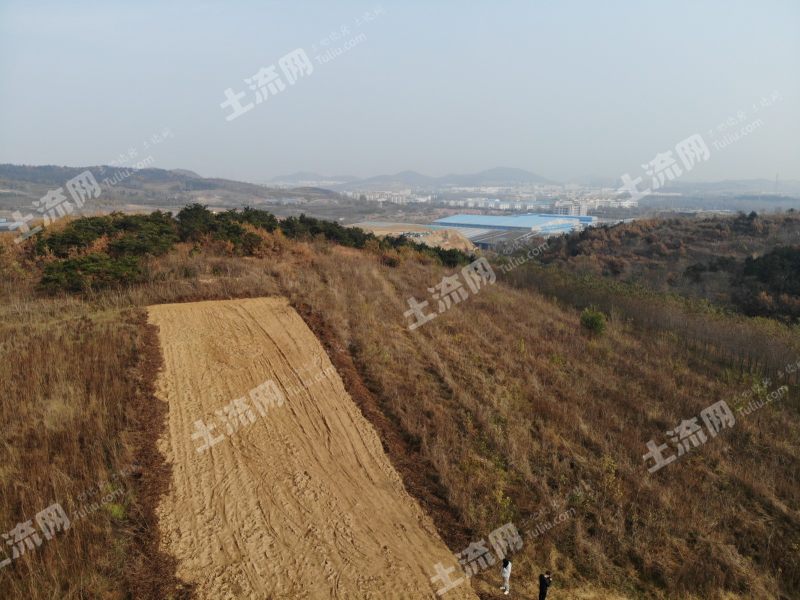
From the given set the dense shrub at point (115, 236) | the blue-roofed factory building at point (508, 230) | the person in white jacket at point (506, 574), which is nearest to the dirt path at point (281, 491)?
the person in white jacket at point (506, 574)

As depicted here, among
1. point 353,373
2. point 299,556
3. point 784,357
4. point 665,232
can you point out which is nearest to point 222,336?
point 353,373

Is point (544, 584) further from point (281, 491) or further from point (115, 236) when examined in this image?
point (115, 236)

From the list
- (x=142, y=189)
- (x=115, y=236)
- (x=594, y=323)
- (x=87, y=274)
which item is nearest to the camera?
(x=87, y=274)

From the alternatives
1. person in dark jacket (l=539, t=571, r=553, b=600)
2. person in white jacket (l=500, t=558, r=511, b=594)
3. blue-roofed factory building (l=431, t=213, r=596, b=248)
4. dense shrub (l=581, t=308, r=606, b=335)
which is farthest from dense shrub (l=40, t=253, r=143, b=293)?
blue-roofed factory building (l=431, t=213, r=596, b=248)

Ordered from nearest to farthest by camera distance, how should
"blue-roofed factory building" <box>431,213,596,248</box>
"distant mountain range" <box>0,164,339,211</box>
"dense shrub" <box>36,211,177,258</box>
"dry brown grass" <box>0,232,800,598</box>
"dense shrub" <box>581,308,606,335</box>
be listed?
"dry brown grass" <box>0,232,800,598</box>, "dense shrub" <box>581,308,606,335</box>, "dense shrub" <box>36,211,177,258</box>, "blue-roofed factory building" <box>431,213,596,248</box>, "distant mountain range" <box>0,164,339,211</box>

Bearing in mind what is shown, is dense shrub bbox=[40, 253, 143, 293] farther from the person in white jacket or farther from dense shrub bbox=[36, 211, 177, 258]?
the person in white jacket

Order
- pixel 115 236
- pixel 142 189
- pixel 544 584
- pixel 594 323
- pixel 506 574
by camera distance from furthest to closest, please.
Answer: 1. pixel 142 189
2. pixel 115 236
3. pixel 594 323
4. pixel 506 574
5. pixel 544 584

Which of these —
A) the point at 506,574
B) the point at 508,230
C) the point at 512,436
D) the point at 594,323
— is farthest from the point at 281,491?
the point at 508,230

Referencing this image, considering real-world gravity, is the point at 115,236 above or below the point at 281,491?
above
